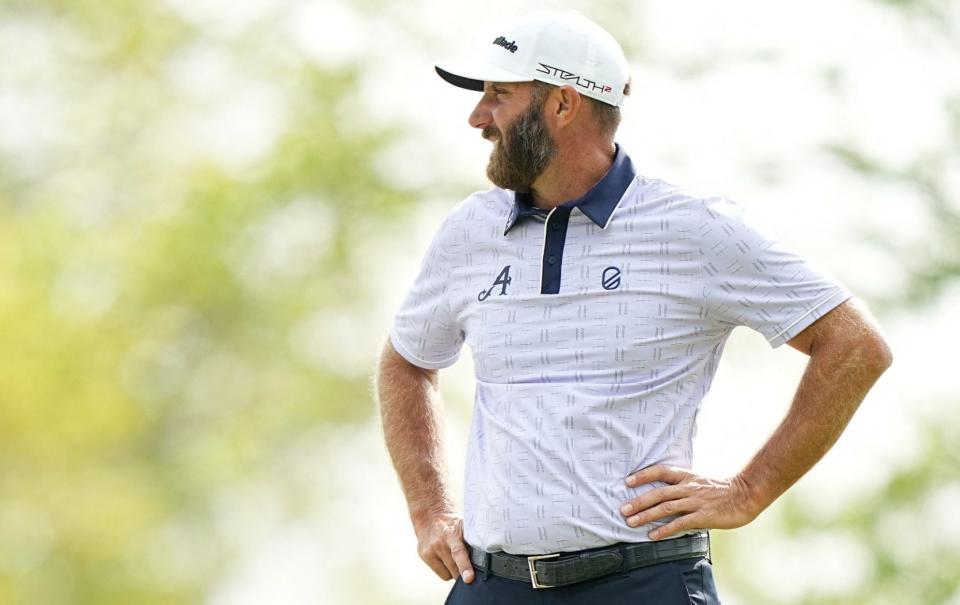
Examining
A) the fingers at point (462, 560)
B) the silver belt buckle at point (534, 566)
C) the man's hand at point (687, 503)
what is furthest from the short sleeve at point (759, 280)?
the fingers at point (462, 560)

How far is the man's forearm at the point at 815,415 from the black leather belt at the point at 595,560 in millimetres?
158

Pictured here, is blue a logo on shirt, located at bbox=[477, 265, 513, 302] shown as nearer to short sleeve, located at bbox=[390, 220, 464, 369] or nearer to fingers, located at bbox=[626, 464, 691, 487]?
short sleeve, located at bbox=[390, 220, 464, 369]

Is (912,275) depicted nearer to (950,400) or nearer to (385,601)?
(950,400)

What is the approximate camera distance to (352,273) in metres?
13.7

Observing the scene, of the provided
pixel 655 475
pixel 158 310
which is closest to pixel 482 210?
pixel 655 475

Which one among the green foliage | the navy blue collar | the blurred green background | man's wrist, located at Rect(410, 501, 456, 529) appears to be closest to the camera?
the navy blue collar

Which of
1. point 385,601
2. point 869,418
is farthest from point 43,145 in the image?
point 869,418

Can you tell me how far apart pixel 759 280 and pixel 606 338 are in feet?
0.87

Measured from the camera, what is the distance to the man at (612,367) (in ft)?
8.23

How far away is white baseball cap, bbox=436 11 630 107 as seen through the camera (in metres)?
2.76

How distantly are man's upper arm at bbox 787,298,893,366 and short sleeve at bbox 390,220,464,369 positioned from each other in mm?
677

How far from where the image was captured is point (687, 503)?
8.27 ft

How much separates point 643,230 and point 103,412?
11341 millimetres

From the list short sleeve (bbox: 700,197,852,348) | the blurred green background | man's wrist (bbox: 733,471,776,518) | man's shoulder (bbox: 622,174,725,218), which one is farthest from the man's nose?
the blurred green background
